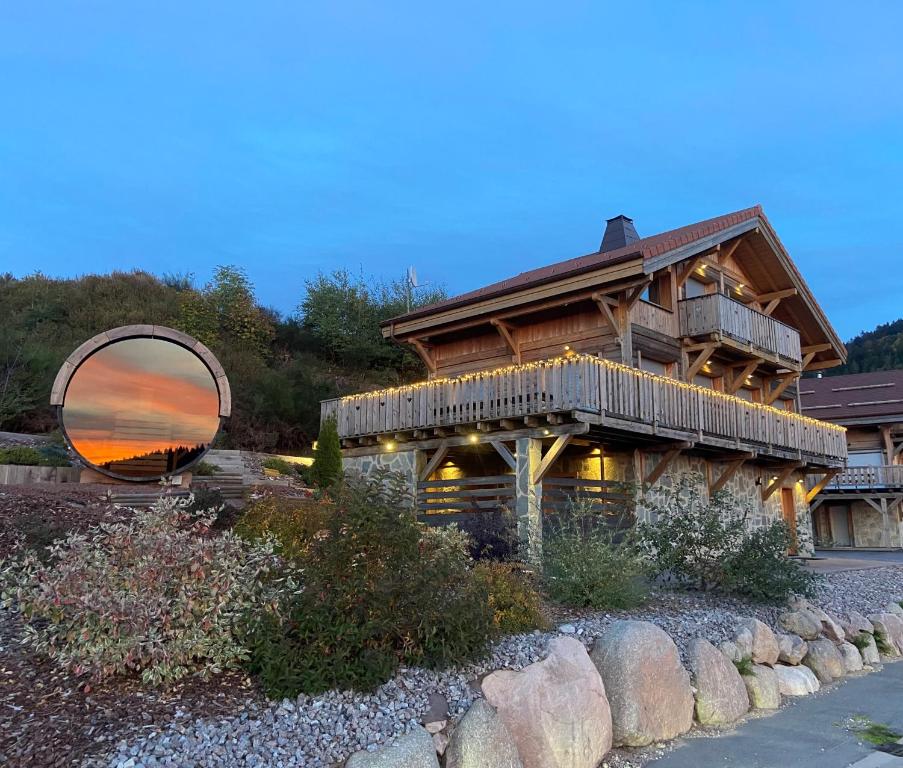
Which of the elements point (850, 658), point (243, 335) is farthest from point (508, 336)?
point (243, 335)

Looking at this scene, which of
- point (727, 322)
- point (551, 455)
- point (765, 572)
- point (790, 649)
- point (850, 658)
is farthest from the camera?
point (727, 322)

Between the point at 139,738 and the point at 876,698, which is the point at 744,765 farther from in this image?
the point at 139,738

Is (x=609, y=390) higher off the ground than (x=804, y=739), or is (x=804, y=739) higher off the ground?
(x=609, y=390)

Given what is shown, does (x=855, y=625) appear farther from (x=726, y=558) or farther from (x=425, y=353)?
Result: (x=425, y=353)

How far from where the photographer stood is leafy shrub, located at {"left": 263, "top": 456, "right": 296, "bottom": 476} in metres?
18.2

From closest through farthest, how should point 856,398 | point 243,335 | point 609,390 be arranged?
point 609,390 → point 856,398 → point 243,335

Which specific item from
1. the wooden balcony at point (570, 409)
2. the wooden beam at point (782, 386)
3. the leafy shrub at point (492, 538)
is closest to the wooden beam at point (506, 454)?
the wooden balcony at point (570, 409)

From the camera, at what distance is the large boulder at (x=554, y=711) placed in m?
5.23

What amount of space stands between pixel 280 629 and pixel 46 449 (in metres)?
11.1

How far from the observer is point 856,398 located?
29156 millimetres

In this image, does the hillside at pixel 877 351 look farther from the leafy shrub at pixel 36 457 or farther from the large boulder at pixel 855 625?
the leafy shrub at pixel 36 457

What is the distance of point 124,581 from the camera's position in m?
5.34

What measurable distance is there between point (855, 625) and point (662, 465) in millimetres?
5968

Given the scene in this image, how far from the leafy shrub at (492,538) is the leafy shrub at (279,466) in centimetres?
784
